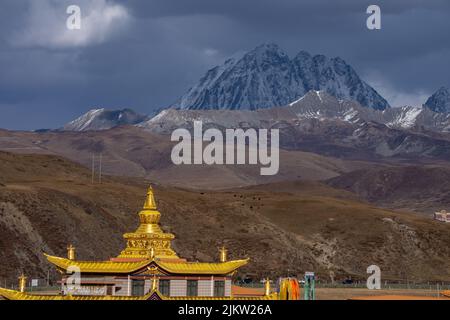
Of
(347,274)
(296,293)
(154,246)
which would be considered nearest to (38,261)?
(347,274)

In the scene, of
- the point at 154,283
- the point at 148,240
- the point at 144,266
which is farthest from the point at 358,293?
the point at 154,283

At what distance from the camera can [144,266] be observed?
5219 cm

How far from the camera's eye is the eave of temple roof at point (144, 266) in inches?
2061

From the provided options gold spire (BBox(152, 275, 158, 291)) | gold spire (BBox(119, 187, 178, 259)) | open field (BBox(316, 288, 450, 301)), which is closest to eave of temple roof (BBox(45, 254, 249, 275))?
gold spire (BBox(119, 187, 178, 259))

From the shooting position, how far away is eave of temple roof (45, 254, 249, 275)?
172 ft

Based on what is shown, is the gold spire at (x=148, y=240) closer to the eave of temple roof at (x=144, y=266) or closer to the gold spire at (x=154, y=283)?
the eave of temple roof at (x=144, y=266)

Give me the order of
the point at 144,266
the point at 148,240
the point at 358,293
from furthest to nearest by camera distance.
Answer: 1. the point at 358,293
2. the point at 148,240
3. the point at 144,266

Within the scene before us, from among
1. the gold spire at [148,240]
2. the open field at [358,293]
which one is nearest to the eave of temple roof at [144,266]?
the gold spire at [148,240]

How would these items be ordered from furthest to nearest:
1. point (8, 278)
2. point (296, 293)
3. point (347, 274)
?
point (347, 274), point (8, 278), point (296, 293)

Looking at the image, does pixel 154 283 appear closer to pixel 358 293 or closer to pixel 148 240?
Result: pixel 148 240

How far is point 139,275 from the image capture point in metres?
52.5

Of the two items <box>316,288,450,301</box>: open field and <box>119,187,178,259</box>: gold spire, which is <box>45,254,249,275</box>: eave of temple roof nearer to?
<box>119,187,178,259</box>: gold spire
